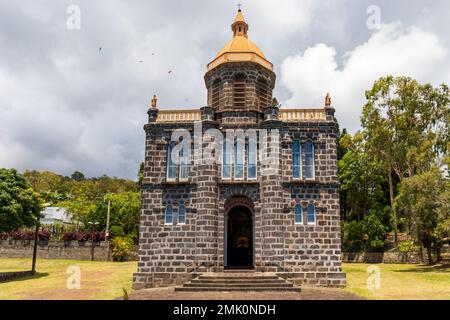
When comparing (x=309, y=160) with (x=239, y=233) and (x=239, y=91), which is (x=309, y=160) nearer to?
(x=239, y=233)

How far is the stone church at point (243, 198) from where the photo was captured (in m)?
19.0

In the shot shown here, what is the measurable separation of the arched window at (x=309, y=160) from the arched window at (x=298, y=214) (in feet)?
5.36

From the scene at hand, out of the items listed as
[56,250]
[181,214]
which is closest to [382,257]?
[181,214]

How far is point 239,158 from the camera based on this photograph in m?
20.5

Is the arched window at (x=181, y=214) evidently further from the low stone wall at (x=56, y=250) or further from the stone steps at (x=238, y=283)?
the low stone wall at (x=56, y=250)

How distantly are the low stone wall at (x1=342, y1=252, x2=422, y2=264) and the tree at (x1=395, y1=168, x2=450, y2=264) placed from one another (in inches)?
242

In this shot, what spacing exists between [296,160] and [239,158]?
117 inches

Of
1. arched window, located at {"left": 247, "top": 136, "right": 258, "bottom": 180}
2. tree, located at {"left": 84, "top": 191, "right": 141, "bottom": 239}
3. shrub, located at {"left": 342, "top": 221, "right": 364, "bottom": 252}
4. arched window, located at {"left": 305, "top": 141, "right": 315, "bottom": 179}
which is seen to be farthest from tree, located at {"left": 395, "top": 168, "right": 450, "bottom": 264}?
tree, located at {"left": 84, "top": 191, "right": 141, "bottom": 239}

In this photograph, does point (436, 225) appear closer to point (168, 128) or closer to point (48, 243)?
point (168, 128)

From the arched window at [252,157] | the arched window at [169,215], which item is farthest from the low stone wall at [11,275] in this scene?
the arched window at [252,157]

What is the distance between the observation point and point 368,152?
34906 mm
